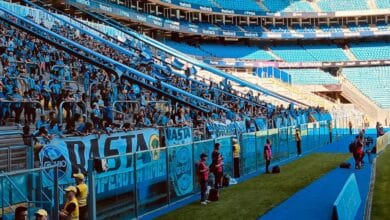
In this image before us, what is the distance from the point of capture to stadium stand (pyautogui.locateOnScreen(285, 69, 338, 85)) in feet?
195

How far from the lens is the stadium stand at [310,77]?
195 feet

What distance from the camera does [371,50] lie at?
6569 centimetres

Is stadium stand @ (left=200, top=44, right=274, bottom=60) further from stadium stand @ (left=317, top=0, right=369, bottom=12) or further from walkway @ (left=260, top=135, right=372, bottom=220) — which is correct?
walkway @ (left=260, top=135, right=372, bottom=220)

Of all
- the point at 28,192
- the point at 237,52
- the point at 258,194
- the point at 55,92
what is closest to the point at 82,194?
the point at 28,192

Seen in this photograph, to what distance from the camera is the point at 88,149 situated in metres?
11.7

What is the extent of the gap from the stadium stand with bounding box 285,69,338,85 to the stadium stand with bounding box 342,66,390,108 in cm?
307

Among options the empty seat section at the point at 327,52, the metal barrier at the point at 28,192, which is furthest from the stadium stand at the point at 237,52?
the metal barrier at the point at 28,192

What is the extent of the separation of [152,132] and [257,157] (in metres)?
7.51

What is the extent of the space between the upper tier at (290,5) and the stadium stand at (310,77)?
9162 millimetres

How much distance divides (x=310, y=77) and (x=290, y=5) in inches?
516

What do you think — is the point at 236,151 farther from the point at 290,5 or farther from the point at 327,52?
the point at 290,5

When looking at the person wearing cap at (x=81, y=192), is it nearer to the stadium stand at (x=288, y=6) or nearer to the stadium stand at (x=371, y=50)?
the stadium stand at (x=371, y=50)

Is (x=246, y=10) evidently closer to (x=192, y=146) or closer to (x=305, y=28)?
(x=305, y=28)

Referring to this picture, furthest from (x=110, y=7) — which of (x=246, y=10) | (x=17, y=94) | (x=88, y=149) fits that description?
(x=88, y=149)
